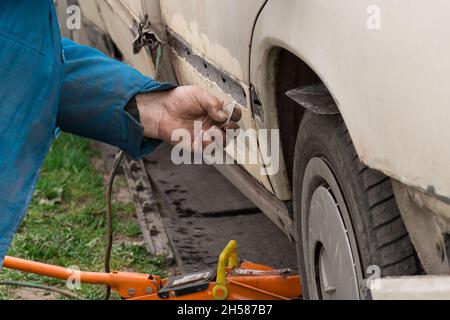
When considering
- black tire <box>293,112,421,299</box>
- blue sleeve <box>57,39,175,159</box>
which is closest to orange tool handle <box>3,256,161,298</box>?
blue sleeve <box>57,39,175,159</box>

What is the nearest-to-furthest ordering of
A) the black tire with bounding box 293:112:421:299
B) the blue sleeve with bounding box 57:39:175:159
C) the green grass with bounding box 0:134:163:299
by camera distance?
the black tire with bounding box 293:112:421:299, the blue sleeve with bounding box 57:39:175:159, the green grass with bounding box 0:134:163:299

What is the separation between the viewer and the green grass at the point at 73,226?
4.28m

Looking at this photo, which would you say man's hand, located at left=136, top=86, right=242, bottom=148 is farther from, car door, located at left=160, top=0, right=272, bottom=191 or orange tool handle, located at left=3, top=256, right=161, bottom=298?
orange tool handle, located at left=3, top=256, right=161, bottom=298

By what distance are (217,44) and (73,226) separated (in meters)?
1.90

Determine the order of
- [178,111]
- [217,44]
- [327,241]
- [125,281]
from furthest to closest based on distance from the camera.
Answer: [125,281]
[217,44]
[178,111]
[327,241]

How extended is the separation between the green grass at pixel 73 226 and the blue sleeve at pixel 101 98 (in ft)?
4.29

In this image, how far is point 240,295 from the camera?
10.2ft

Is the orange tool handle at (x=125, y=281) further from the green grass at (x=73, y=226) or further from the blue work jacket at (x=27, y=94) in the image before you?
the blue work jacket at (x=27, y=94)

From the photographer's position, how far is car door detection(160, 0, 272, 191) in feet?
9.37

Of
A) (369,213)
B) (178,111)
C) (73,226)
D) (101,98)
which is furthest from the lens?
(73,226)

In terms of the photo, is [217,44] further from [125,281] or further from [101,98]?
[125,281]

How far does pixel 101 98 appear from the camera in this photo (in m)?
2.70

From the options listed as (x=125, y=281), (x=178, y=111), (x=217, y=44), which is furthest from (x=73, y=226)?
(x=178, y=111)

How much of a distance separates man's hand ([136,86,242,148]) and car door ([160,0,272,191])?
194 mm
